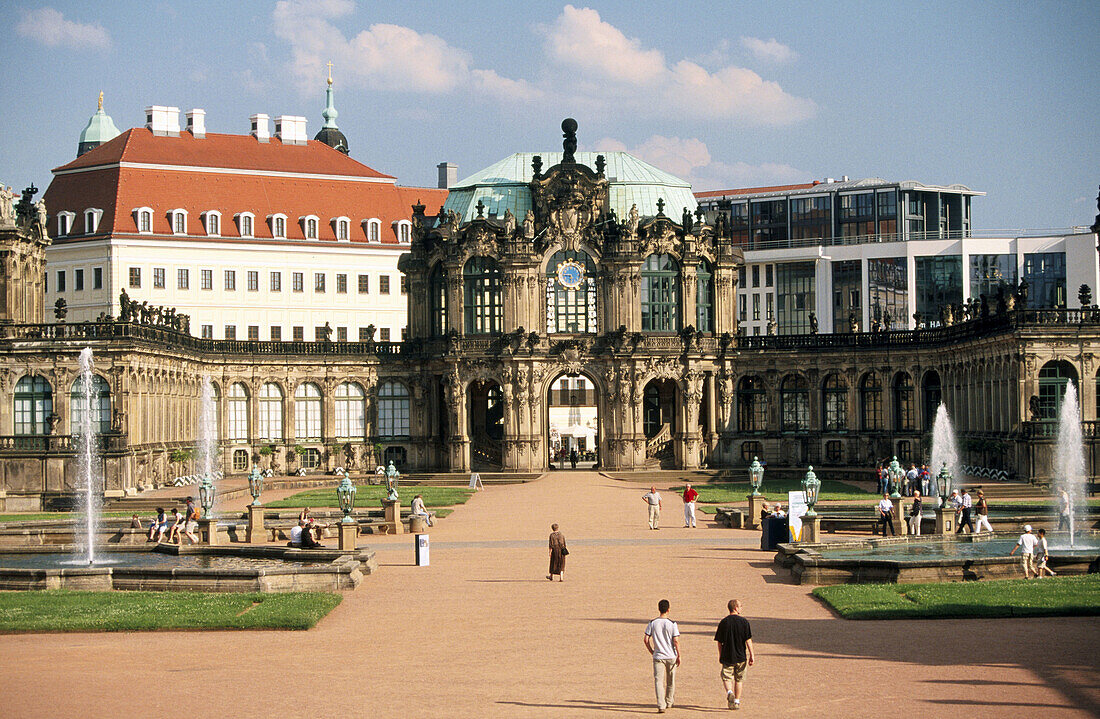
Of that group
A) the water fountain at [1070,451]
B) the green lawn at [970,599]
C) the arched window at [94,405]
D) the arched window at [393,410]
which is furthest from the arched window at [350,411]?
the green lawn at [970,599]

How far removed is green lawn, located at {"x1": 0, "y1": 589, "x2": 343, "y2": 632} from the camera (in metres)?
33.2

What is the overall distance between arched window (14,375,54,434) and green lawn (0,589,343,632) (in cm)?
3908

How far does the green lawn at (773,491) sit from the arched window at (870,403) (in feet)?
30.7

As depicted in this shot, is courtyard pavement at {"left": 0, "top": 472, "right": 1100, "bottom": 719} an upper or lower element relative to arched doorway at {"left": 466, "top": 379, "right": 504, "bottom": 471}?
lower

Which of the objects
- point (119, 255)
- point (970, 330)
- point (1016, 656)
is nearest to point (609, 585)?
point (1016, 656)

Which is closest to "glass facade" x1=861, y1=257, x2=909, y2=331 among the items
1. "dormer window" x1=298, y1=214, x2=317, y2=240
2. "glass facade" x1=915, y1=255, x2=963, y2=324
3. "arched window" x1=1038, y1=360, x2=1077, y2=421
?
"glass facade" x1=915, y1=255, x2=963, y2=324

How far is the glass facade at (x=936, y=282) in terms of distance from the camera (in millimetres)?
147500

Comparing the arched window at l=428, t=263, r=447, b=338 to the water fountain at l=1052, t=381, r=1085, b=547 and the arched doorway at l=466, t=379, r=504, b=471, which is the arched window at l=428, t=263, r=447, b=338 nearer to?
the arched doorway at l=466, t=379, r=504, b=471

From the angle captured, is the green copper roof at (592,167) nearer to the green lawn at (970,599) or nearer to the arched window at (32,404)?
the arched window at (32,404)

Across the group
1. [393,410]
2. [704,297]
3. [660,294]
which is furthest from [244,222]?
[704,297]

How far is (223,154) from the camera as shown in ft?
391

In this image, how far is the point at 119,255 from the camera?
366 ft

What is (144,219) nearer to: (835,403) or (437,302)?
(437,302)

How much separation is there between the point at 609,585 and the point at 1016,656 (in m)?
13.8
